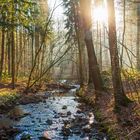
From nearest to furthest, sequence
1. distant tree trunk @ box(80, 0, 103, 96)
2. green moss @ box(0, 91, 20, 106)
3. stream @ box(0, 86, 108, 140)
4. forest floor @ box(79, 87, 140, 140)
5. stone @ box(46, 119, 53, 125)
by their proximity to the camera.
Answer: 1. forest floor @ box(79, 87, 140, 140)
2. stream @ box(0, 86, 108, 140)
3. stone @ box(46, 119, 53, 125)
4. green moss @ box(0, 91, 20, 106)
5. distant tree trunk @ box(80, 0, 103, 96)

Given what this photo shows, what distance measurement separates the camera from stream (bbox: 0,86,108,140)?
1045cm

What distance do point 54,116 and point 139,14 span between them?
29761mm

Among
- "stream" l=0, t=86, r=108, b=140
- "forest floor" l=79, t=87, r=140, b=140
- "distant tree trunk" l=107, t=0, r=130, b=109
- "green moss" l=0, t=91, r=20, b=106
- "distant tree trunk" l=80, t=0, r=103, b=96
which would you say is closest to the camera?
"forest floor" l=79, t=87, r=140, b=140

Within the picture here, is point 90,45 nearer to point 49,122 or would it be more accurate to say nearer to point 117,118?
point 49,122

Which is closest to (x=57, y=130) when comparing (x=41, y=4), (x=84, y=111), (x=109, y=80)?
(x=84, y=111)

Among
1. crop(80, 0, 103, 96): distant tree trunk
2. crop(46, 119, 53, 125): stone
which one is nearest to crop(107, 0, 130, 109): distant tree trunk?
crop(46, 119, 53, 125): stone

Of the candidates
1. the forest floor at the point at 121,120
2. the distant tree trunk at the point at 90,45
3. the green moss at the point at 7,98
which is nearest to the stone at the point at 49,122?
the forest floor at the point at 121,120

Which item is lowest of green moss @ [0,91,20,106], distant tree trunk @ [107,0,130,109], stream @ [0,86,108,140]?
stream @ [0,86,108,140]

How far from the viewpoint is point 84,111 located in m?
15.1

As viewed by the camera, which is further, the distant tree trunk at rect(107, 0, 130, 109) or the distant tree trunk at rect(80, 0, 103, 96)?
the distant tree trunk at rect(80, 0, 103, 96)

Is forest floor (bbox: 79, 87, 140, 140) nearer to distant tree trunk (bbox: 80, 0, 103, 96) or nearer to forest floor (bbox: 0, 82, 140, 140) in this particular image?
forest floor (bbox: 0, 82, 140, 140)

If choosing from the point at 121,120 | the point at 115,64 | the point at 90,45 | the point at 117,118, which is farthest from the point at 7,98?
the point at 121,120

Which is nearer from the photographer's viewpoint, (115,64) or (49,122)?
(115,64)

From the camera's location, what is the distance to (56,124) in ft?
41.0
